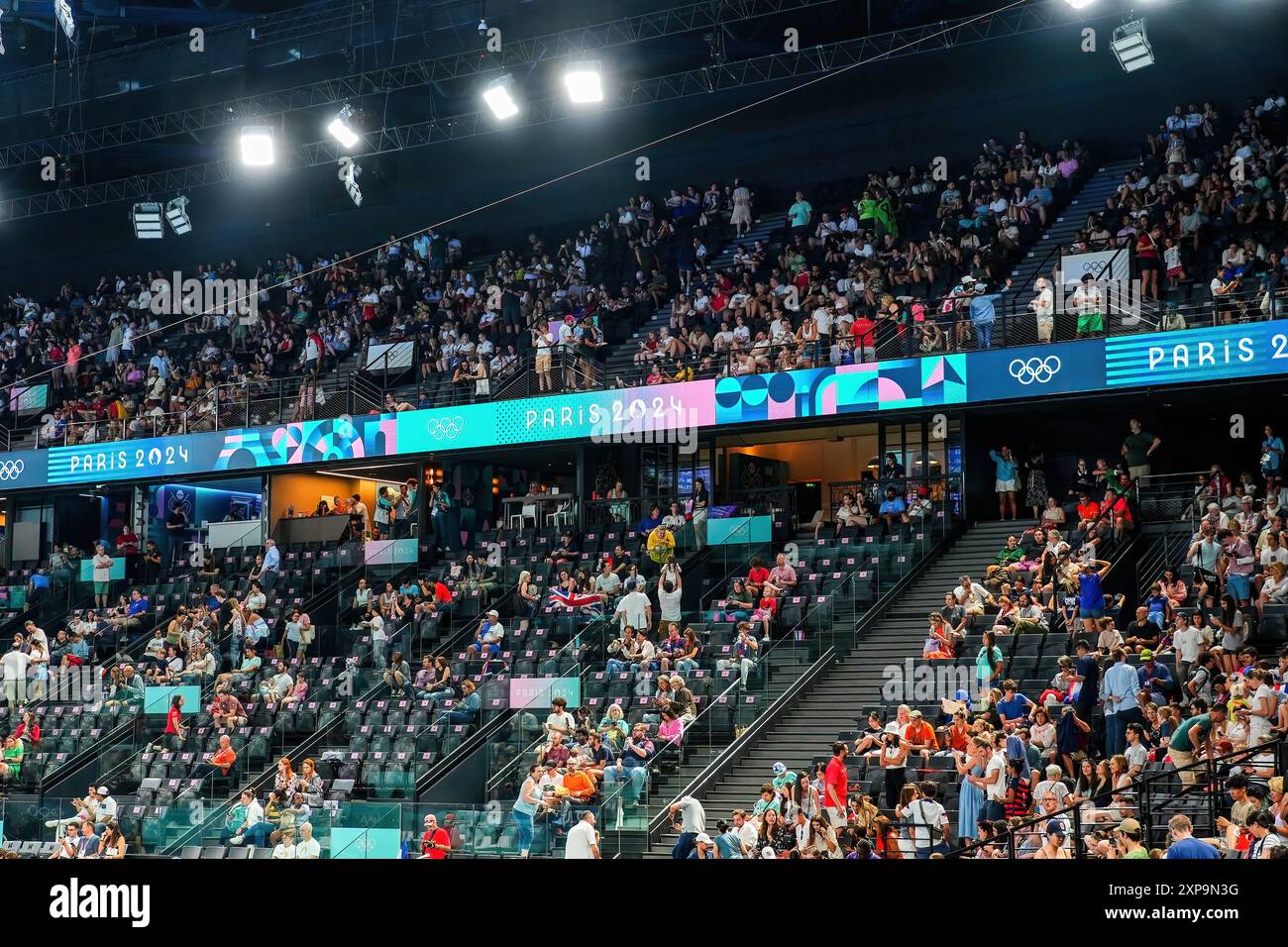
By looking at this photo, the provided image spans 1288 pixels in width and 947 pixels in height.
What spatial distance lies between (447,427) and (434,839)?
1272 centimetres

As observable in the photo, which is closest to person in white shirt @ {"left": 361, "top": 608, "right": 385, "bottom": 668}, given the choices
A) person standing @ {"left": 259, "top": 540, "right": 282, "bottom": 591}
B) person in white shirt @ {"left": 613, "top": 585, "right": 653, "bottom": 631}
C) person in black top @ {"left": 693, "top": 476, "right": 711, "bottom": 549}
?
person standing @ {"left": 259, "top": 540, "right": 282, "bottom": 591}

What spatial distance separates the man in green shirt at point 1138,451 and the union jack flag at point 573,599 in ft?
26.0

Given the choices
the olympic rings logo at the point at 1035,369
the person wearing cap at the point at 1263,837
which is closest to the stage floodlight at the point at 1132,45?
the olympic rings logo at the point at 1035,369

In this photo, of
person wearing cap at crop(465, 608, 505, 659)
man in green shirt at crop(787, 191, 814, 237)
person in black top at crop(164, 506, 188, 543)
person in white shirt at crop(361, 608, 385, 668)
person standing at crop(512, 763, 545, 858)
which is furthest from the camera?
person in black top at crop(164, 506, 188, 543)

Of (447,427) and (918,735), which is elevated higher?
(447,427)

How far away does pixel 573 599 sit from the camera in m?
21.9

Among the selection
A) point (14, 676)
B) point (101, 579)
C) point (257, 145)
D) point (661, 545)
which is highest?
point (257, 145)

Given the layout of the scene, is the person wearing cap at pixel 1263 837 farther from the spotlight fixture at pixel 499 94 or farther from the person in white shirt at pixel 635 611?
the spotlight fixture at pixel 499 94

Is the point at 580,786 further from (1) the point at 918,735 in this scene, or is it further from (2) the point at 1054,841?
(2) the point at 1054,841

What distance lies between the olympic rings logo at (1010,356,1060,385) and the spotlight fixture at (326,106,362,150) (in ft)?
43.7

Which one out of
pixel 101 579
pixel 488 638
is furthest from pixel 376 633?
pixel 101 579

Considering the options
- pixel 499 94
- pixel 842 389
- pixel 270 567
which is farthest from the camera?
pixel 270 567

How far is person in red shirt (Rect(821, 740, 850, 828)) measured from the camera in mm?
14133

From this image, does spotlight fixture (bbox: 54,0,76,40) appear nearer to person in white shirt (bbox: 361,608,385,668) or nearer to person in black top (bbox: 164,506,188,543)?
person in black top (bbox: 164,506,188,543)
